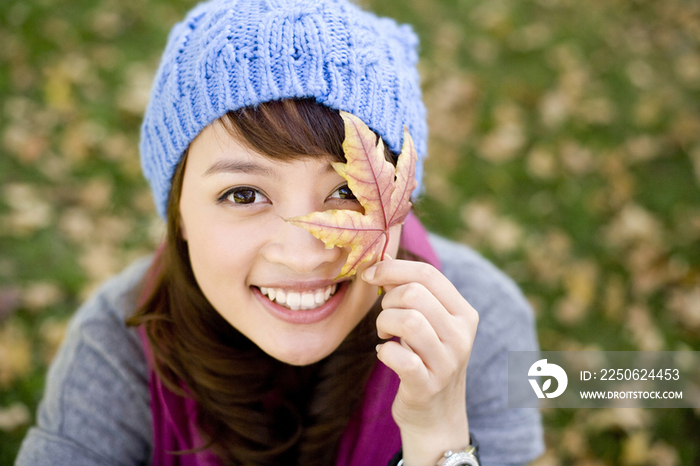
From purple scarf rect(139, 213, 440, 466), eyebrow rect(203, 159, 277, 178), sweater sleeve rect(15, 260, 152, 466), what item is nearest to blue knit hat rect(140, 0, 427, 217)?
eyebrow rect(203, 159, 277, 178)

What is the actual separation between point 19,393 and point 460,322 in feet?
7.64

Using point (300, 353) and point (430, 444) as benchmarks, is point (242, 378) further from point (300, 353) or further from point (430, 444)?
point (430, 444)

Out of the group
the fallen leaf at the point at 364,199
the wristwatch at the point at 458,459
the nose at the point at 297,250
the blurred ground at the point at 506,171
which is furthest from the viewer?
the blurred ground at the point at 506,171

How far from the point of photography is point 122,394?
1.73 m

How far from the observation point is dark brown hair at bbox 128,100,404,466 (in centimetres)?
161

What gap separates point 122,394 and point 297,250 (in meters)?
1.00

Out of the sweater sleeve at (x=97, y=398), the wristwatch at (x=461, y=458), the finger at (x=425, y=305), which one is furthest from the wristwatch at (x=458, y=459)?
the sweater sleeve at (x=97, y=398)

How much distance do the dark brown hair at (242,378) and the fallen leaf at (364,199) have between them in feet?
1.47

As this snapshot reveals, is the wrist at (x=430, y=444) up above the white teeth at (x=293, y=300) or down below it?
below

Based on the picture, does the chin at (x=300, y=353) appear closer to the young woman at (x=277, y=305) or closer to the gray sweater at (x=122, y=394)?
the young woman at (x=277, y=305)

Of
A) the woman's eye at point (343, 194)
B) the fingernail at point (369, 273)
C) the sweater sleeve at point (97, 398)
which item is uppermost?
the woman's eye at point (343, 194)

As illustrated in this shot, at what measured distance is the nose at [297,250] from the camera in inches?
46.8

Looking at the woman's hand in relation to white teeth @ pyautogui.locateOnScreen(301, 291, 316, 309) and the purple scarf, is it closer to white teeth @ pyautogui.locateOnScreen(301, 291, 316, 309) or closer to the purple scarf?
white teeth @ pyautogui.locateOnScreen(301, 291, 316, 309)

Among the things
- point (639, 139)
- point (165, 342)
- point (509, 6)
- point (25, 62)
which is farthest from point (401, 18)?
point (165, 342)
